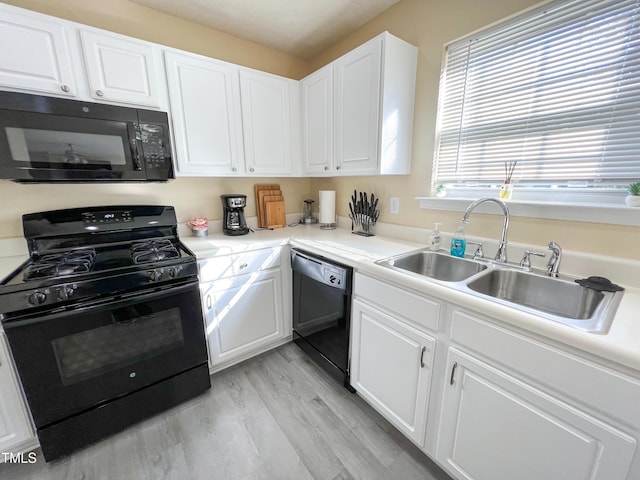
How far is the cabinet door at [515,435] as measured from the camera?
0.73m

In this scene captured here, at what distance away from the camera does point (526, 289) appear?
4.01ft

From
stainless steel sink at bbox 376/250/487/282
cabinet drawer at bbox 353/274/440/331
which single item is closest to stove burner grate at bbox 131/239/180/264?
cabinet drawer at bbox 353/274/440/331

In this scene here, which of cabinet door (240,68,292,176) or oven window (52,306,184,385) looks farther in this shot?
cabinet door (240,68,292,176)

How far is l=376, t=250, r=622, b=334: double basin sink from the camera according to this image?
0.88 metres

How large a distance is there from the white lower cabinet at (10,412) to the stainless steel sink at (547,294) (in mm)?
2024

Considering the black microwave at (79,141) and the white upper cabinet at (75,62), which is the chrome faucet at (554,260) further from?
the white upper cabinet at (75,62)

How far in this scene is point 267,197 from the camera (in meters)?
2.29

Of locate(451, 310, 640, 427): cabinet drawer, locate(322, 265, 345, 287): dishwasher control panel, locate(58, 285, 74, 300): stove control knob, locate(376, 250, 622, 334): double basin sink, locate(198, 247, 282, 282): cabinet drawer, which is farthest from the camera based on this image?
locate(198, 247, 282, 282): cabinet drawer

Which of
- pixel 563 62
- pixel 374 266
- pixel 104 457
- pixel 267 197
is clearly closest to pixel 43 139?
pixel 267 197

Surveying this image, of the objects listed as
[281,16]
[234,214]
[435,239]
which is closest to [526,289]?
[435,239]

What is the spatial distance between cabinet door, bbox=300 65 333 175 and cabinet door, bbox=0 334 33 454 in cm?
Result: 194

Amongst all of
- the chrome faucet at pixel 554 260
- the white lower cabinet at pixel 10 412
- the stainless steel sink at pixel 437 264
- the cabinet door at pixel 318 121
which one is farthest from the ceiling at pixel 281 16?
the white lower cabinet at pixel 10 412

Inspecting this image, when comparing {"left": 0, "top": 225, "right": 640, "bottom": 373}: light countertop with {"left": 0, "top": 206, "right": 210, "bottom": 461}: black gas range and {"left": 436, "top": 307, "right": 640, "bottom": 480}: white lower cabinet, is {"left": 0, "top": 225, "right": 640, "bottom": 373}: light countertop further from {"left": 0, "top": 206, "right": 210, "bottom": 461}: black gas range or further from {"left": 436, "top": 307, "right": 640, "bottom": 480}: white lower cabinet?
{"left": 0, "top": 206, "right": 210, "bottom": 461}: black gas range

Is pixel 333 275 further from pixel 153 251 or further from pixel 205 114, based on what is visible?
pixel 205 114
